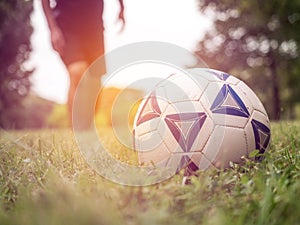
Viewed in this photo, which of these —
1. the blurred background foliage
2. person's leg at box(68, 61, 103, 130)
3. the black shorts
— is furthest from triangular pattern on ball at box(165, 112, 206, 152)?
the blurred background foliage

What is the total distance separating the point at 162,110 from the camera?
2451mm

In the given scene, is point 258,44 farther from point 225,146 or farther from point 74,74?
point 225,146

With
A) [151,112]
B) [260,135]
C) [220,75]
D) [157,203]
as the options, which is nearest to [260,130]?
[260,135]

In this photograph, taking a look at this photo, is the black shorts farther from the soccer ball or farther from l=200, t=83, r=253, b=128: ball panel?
l=200, t=83, r=253, b=128: ball panel

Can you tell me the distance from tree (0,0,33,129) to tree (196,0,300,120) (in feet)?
28.8

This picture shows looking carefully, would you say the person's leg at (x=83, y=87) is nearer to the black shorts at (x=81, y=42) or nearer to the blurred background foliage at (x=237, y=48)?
the black shorts at (x=81, y=42)

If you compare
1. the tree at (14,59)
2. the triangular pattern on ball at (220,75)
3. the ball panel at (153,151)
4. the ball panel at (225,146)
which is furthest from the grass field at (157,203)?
the tree at (14,59)

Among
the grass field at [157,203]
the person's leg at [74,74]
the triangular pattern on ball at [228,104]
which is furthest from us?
the person's leg at [74,74]

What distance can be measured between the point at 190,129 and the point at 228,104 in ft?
0.93

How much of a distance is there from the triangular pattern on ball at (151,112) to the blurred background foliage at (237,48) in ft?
51.2

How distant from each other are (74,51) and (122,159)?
5389mm

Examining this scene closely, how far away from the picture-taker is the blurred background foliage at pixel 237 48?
733 inches

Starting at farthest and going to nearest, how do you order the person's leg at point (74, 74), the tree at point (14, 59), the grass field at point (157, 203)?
1. the tree at point (14, 59)
2. the person's leg at point (74, 74)
3. the grass field at point (157, 203)

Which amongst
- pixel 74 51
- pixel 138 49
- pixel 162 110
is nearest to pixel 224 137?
pixel 162 110
